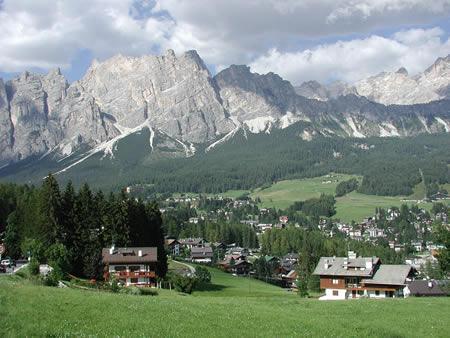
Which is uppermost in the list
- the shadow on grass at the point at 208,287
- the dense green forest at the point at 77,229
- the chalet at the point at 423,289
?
the dense green forest at the point at 77,229

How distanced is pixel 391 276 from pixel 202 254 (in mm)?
90409

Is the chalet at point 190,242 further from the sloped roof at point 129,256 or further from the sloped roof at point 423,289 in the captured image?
the sloped roof at point 129,256

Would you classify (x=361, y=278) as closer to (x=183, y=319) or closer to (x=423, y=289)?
(x=423, y=289)

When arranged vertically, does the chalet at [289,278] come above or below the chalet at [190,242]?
below

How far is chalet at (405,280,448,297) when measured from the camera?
97650 millimetres

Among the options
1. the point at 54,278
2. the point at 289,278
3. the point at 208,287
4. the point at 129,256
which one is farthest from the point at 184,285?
the point at 289,278

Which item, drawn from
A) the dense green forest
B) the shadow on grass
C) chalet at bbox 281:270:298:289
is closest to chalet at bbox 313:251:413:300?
the shadow on grass

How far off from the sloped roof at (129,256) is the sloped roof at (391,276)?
34.5 m

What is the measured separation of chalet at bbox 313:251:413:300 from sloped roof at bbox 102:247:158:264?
27.6 m

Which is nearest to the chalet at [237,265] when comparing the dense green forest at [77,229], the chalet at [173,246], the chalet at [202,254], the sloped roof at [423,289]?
the chalet at [202,254]

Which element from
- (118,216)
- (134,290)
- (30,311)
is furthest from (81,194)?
(30,311)

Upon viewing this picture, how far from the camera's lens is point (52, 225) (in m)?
85.1

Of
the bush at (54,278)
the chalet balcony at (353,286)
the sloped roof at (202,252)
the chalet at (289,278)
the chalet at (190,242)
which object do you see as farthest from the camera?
the chalet at (190,242)

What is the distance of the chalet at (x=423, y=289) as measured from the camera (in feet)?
320
